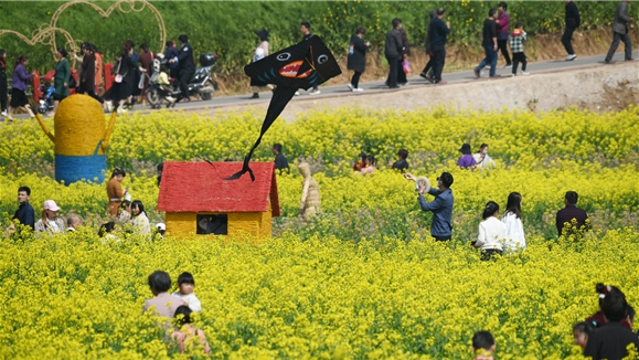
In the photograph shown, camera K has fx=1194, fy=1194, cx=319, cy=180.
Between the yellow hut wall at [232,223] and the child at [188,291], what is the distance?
5.06m

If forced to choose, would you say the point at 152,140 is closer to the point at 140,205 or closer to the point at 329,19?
the point at 140,205

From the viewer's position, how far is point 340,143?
2403 centimetres

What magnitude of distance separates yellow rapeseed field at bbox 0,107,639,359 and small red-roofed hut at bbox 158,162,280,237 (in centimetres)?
35

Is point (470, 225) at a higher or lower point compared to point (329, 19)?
lower

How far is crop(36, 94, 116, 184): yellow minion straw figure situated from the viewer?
21047 millimetres

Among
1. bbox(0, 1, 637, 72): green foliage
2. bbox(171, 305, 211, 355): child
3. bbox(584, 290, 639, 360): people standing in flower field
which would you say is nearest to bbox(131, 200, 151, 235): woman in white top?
bbox(171, 305, 211, 355): child

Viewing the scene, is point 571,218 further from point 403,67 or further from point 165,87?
point 165,87

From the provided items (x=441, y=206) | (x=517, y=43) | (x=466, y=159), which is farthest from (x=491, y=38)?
(x=441, y=206)

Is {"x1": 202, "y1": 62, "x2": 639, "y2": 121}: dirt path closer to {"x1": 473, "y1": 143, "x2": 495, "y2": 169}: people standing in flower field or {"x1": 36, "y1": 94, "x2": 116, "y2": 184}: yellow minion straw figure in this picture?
{"x1": 473, "y1": 143, "x2": 495, "y2": 169}: people standing in flower field

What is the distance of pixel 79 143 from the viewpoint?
21.0m

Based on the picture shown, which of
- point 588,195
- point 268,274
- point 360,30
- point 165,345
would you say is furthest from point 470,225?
point 360,30

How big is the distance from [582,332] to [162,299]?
3874 millimetres

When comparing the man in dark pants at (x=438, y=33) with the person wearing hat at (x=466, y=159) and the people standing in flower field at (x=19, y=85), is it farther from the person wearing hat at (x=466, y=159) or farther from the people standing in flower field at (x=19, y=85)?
the people standing in flower field at (x=19, y=85)

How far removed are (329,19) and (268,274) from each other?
20.1m
